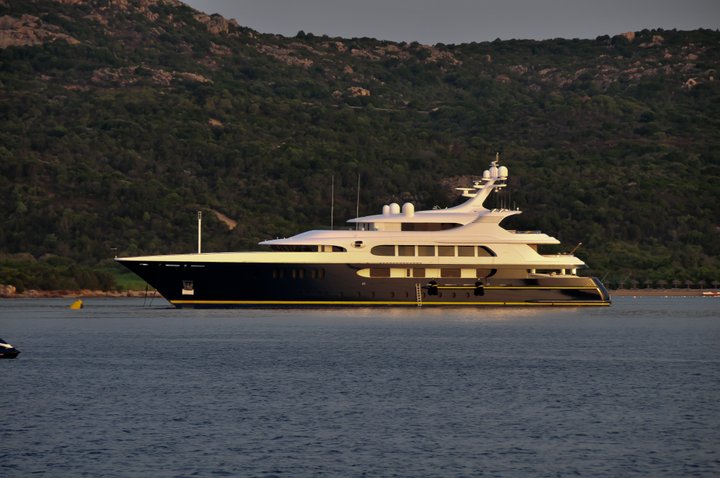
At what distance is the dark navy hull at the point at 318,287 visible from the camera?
92750 mm

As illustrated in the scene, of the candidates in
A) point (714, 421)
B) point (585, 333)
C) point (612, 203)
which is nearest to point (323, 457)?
point (714, 421)

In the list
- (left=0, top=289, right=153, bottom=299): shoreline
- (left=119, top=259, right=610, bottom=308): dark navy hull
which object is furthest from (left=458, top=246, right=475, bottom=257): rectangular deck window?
(left=0, top=289, right=153, bottom=299): shoreline

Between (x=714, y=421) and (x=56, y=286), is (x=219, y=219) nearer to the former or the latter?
(x=56, y=286)

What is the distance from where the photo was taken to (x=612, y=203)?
7259 inches

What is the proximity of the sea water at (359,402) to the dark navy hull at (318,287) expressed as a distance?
40.0 feet

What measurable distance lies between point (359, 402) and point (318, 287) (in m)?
48.9

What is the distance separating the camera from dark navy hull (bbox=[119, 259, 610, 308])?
3652 inches

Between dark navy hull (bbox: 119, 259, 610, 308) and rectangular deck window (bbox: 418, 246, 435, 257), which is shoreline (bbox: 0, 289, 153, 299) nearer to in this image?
dark navy hull (bbox: 119, 259, 610, 308)

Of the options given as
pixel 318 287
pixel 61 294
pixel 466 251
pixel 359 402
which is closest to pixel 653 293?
pixel 466 251

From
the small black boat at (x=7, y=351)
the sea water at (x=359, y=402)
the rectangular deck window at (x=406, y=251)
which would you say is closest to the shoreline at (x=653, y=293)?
the rectangular deck window at (x=406, y=251)

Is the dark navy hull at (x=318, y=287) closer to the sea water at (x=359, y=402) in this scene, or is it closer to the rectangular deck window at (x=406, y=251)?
the rectangular deck window at (x=406, y=251)

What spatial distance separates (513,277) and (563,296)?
4337mm

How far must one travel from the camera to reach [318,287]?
93.2 m

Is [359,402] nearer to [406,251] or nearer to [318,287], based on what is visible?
[318,287]
